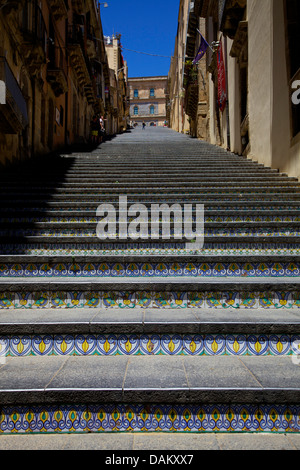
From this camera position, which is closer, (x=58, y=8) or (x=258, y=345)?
(x=258, y=345)

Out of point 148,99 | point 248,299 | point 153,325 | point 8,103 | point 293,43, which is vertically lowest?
point 153,325

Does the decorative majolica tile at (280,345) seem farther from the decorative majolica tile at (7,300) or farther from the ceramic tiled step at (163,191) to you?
the ceramic tiled step at (163,191)

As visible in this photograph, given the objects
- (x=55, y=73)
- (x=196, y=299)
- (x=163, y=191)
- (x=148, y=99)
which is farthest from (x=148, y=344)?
(x=148, y=99)

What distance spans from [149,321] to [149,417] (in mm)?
717

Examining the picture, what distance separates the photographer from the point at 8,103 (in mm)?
6035

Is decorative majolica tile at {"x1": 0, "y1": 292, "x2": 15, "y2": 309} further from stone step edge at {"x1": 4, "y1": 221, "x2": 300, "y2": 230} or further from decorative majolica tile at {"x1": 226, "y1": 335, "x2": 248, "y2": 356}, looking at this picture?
decorative majolica tile at {"x1": 226, "y1": 335, "x2": 248, "y2": 356}

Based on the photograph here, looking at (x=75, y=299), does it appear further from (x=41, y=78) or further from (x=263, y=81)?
(x=41, y=78)

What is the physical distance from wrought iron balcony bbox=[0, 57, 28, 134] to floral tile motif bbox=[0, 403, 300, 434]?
5.58 metres

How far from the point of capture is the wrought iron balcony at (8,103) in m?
5.86

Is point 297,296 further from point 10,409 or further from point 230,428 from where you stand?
point 10,409

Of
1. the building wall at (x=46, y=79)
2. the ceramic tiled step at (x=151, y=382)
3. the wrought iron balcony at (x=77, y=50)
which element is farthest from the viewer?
the wrought iron balcony at (x=77, y=50)

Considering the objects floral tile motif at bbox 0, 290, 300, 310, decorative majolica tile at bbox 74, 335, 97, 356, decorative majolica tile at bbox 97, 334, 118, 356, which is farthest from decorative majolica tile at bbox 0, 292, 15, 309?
decorative majolica tile at bbox 97, 334, 118, 356

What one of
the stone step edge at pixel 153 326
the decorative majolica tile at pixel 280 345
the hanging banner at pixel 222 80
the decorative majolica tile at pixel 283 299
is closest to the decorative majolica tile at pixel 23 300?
the stone step edge at pixel 153 326

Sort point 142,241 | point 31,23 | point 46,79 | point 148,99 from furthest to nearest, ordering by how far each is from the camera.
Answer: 1. point 148,99
2. point 46,79
3. point 31,23
4. point 142,241
